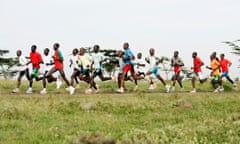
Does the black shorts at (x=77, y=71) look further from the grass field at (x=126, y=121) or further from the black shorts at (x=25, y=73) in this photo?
the grass field at (x=126, y=121)

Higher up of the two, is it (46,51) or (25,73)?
(46,51)

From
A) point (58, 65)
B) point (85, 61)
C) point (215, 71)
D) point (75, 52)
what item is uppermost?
point (75, 52)

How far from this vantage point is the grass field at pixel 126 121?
24.9 ft

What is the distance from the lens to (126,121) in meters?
9.88

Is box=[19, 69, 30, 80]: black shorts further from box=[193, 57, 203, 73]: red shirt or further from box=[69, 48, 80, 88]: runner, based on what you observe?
box=[193, 57, 203, 73]: red shirt

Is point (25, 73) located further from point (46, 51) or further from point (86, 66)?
point (86, 66)

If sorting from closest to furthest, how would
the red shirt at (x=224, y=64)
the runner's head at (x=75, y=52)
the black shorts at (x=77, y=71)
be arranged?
the black shorts at (x=77, y=71) < the runner's head at (x=75, y=52) < the red shirt at (x=224, y=64)

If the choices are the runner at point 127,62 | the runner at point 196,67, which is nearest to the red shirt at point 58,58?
the runner at point 127,62

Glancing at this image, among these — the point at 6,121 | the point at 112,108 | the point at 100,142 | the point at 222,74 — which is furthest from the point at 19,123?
the point at 222,74

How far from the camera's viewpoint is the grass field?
7.60m

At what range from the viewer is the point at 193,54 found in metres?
18.6

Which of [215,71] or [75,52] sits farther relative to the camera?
[215,71]

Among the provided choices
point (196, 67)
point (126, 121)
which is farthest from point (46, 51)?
point (126, 121)

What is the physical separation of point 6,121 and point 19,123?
14.6 inches
